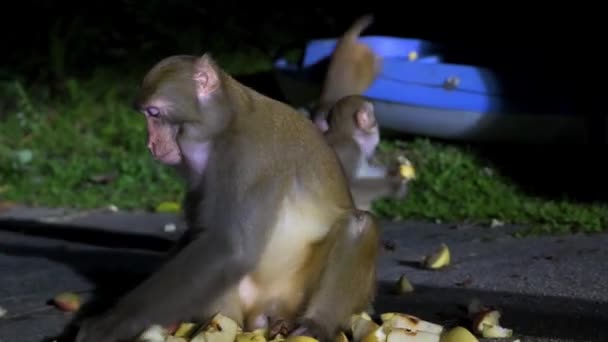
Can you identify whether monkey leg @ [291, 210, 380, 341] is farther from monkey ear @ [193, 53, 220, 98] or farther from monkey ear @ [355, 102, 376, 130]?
monkey ear @ [355, 102, 376, 130]

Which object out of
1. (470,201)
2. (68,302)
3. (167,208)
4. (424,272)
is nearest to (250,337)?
(68,302)

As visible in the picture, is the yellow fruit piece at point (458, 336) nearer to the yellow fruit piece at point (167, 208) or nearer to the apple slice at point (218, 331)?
the apple slice at point (218, 331)

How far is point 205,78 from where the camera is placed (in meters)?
3.27

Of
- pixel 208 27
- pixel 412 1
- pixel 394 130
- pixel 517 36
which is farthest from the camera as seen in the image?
pixel 208 27

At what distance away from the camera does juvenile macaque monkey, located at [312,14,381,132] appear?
6469mm

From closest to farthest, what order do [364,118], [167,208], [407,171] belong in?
[364,118] < [407,171] < [167,208]

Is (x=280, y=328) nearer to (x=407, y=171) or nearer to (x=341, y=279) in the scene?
(x=341, y=279)

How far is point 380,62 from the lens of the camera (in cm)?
690

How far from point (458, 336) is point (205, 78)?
3.07ft

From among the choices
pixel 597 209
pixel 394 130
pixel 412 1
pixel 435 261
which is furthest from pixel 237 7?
pixel 435 261

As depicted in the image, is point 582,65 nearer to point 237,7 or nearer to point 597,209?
point 597,209

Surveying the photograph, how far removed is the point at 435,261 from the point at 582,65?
275 centimetres

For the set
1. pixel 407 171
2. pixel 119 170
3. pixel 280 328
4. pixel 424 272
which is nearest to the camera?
pixel 280 328

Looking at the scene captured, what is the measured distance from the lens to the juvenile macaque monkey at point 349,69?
6.47 metres
